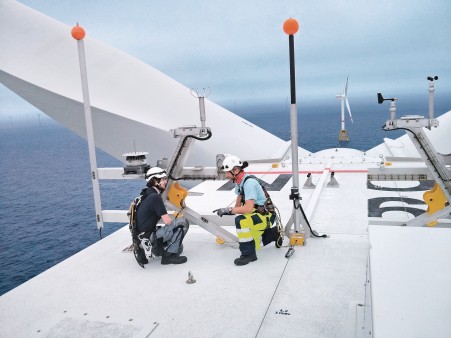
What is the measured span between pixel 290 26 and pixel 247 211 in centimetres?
296

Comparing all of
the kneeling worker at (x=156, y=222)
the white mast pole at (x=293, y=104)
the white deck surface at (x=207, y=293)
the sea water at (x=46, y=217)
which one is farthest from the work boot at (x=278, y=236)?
the sea water at (x=46, y=217)

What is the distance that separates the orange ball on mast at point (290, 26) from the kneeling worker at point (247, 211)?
216 cm

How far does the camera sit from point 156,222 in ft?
21.4

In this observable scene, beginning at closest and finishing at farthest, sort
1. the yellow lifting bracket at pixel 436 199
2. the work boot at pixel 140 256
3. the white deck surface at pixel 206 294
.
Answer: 1. the white deck surface at pixel 206 294
2. the work boot at pixel 140 256
3. the yellow lifting bracket at pixel 436 199

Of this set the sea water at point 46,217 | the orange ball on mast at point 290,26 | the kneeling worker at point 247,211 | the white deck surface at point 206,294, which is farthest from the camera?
the sea water at point 46,217

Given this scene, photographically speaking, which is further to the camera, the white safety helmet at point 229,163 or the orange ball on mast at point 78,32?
the orange ball on mast at point 78,32

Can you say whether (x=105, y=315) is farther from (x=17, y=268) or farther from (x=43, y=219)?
(x=43, y=219)

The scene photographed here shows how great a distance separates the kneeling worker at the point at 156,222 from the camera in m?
6.32

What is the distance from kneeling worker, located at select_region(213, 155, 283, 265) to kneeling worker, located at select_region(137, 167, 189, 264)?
83 cm

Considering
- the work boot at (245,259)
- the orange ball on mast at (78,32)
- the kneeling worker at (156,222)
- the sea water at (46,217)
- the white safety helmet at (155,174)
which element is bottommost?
the sea water at (46,217)

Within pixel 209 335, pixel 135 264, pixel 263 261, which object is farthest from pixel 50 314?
pixel 263 261

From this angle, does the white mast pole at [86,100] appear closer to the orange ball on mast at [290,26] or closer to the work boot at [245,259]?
the work boot at [245,259]

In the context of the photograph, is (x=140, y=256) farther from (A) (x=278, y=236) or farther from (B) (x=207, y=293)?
(A) (x=278, y=236)

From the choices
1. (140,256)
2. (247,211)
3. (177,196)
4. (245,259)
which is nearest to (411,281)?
(247,211)
